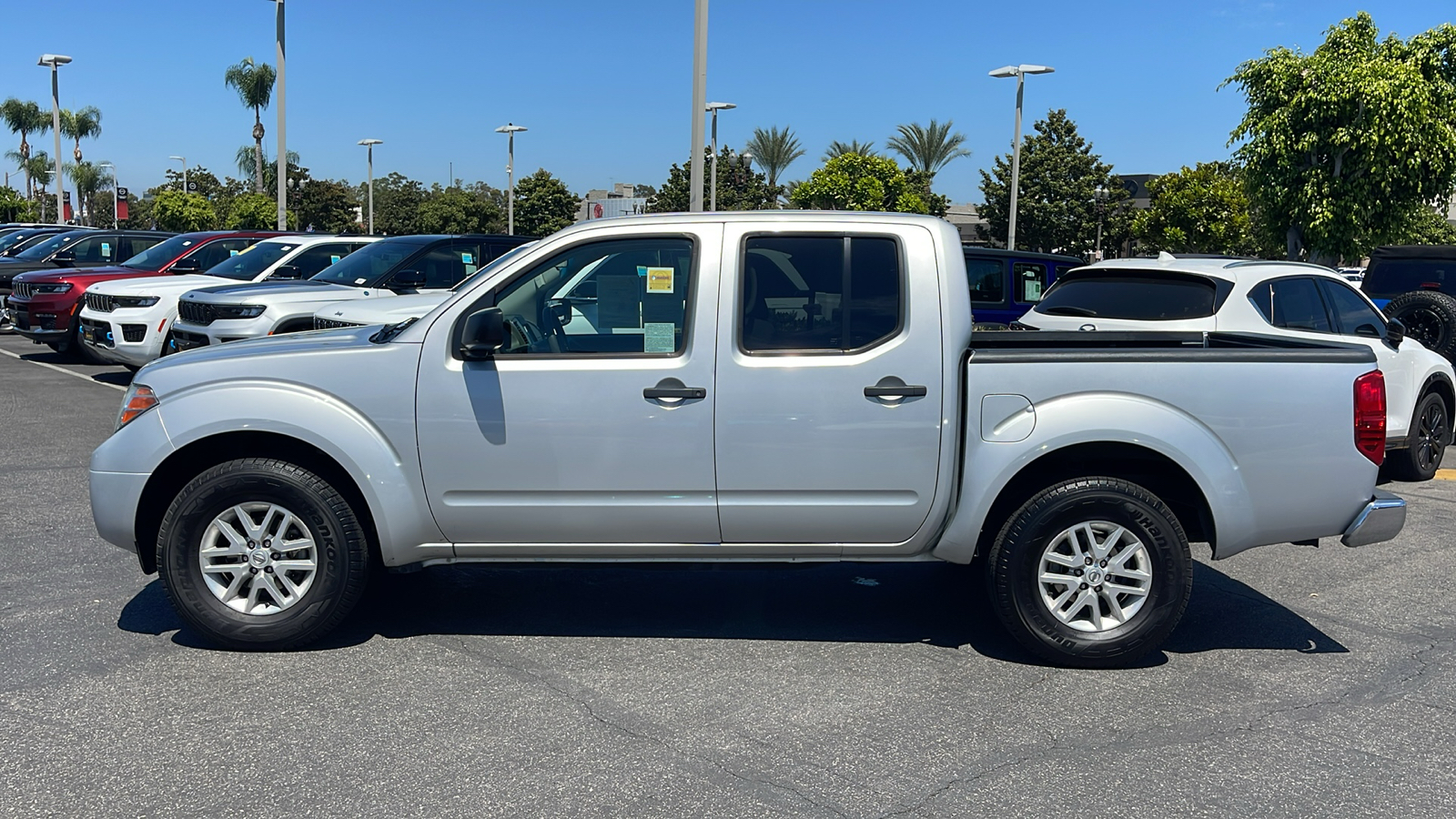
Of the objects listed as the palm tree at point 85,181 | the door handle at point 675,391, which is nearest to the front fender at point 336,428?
the door handle at point 675,391

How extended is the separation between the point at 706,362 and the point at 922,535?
115 cm

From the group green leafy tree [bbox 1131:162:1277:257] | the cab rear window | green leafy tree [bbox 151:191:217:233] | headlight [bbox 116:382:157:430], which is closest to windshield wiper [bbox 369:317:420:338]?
headlight [bbox 116:382:157:430]

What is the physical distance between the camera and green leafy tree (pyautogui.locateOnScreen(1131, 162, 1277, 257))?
60.4 m

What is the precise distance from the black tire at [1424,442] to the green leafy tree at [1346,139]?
16.1 metres

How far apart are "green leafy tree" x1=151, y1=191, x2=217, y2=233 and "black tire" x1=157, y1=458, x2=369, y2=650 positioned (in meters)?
57.5

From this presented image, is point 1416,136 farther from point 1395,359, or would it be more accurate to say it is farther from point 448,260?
point 448,260

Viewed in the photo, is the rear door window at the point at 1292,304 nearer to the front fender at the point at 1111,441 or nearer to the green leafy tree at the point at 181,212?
the front fender at the point at 1111,441

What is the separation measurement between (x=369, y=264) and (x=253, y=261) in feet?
9.63

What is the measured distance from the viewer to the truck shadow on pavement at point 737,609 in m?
5.40

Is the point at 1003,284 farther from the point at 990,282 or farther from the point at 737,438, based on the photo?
the point at 737,438

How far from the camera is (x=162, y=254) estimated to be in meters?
17.4

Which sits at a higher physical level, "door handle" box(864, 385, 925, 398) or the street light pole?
the street light pole

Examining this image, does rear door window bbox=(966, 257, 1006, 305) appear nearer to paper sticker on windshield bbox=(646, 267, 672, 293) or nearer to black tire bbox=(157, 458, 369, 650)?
paper sticker on windshield bbox=(646, 267, 672, 293)

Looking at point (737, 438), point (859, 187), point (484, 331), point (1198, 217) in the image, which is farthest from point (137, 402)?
point (1198, 217)
